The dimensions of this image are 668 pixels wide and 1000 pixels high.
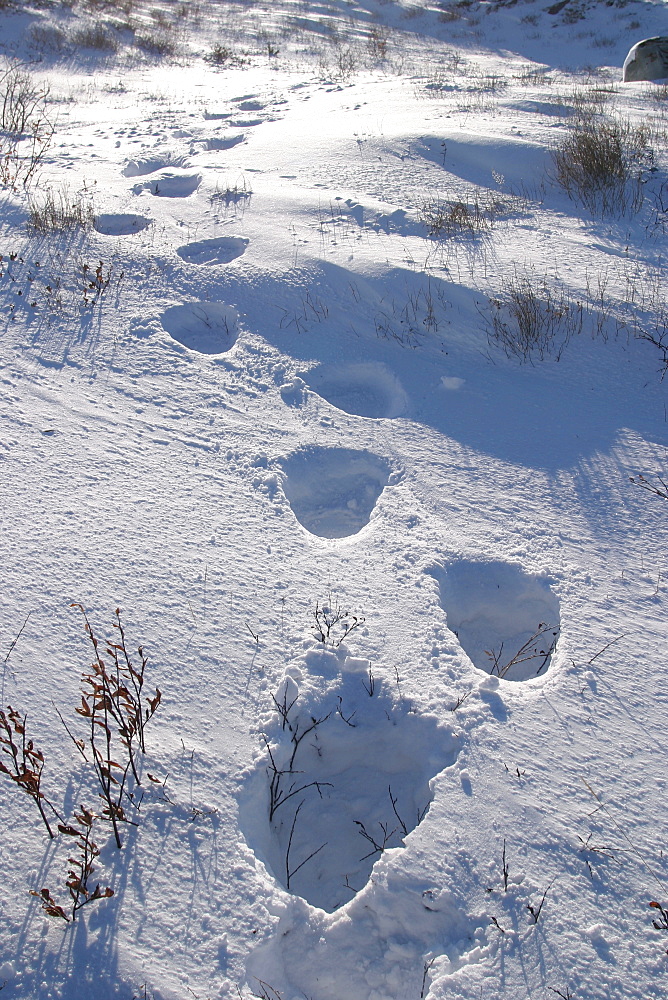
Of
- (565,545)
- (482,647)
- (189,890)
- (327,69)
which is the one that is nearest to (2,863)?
(189,890)

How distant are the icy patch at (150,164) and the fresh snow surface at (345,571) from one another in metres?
0.64

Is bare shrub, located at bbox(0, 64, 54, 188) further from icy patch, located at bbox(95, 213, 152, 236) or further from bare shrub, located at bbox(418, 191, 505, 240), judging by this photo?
bare shrub, located at bbox(418, 191, 505, 240)

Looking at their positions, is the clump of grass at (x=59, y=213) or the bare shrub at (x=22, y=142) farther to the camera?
the bare shrub at (x=22, y=142)

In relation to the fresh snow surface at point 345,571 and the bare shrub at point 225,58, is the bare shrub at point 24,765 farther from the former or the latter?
the bare shrub at point 225,58

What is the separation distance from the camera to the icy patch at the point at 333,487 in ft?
11.1

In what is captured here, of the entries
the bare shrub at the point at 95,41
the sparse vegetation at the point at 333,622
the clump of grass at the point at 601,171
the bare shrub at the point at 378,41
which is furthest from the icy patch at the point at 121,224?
the bare shrub at the point at 378,41

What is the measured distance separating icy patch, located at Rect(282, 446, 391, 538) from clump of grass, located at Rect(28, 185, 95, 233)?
3381 mm

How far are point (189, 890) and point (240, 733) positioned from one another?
21.3 inches

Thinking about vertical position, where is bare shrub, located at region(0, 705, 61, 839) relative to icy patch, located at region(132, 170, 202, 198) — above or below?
below

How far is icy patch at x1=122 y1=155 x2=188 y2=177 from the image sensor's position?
6824mm

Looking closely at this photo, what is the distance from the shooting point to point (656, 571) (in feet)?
10.0

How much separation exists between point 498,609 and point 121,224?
4.73 metres

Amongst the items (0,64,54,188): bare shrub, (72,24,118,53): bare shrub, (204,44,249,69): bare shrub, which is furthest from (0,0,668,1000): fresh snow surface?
(72,24,118,53): bare shrub

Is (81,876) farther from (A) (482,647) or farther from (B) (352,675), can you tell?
(A) (482,647)
